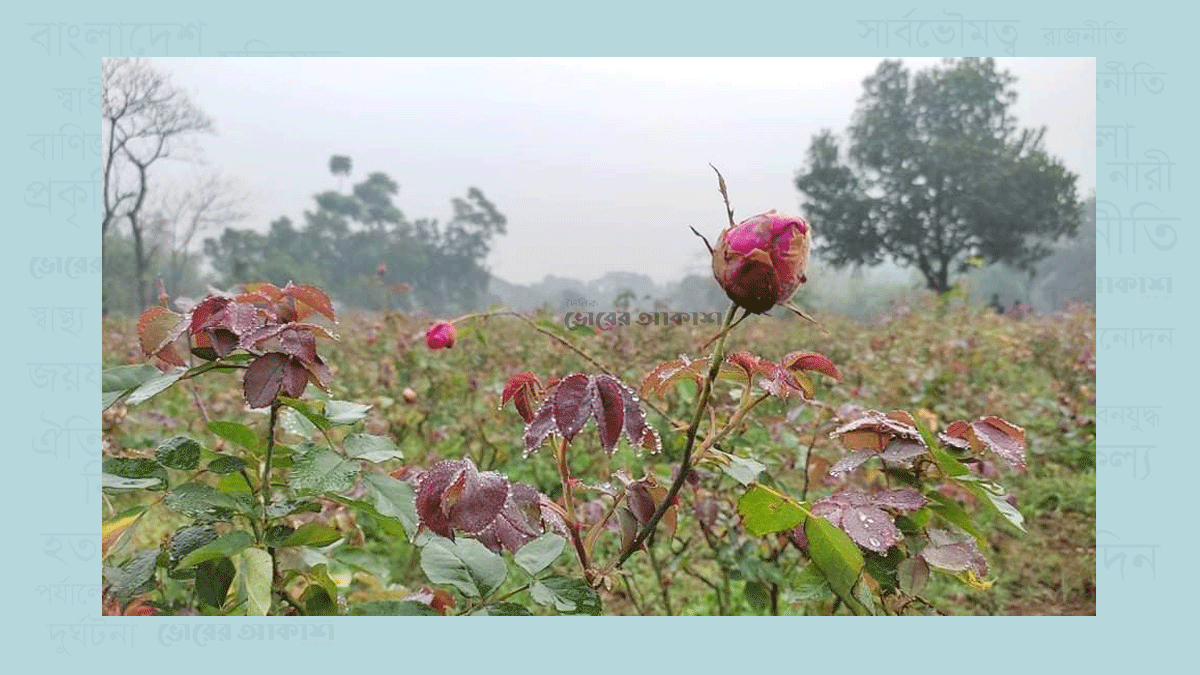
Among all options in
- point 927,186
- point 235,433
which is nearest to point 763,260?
point 235,433

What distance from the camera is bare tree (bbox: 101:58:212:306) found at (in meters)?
0.70

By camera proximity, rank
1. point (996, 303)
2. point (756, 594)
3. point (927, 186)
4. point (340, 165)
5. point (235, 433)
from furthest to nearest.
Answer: point (996, 303) < point (927, 186) < point (340, 165) < point (756, 594) < point (235, 433)

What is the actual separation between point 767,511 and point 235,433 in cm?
27

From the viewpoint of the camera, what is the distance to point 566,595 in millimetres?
338

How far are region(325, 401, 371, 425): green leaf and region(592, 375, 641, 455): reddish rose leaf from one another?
15 cm

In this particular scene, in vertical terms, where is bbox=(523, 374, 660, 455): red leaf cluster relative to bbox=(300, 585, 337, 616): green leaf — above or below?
above

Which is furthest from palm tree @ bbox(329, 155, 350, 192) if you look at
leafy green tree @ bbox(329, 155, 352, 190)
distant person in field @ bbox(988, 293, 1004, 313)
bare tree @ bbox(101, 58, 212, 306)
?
distant person in field @ bbox(988, 293, 1004, 313)

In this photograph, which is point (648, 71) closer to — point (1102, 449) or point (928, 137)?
point (1102, 449)

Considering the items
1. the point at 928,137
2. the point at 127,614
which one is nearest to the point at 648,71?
the point at 127,614

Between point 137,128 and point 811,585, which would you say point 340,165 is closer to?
point 137,128

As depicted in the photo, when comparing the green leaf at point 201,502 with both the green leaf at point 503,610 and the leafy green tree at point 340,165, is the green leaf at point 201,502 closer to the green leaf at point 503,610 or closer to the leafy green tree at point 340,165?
the green leaf at point 503,610

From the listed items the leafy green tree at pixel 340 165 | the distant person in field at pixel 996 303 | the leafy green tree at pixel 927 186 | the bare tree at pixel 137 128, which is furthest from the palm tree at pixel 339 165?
the distant person in field at pixel 996 303

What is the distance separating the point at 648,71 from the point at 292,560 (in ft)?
2.02

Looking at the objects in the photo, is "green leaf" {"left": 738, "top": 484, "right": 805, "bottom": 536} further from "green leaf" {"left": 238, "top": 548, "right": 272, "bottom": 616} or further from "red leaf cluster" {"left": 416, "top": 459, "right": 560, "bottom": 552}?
"green leaf" {"left": 238, "top": 548, "right": 272, "bottom": 616}
